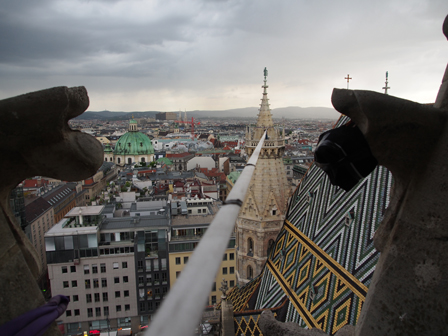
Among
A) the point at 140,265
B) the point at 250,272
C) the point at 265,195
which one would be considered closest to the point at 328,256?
the point at 265,195

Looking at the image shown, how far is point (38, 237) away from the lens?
43.4 meters

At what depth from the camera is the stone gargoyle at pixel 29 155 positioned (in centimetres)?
233

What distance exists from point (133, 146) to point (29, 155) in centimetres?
11295

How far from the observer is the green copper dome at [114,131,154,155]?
366 ft

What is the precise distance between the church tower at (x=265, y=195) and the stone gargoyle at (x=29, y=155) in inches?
600

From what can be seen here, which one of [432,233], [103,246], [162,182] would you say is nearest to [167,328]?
[432,233]

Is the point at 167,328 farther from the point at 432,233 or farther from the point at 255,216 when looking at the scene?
the point at 255,216

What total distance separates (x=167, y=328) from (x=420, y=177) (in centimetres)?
212

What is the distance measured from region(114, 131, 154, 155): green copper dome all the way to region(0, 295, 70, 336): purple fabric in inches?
4411

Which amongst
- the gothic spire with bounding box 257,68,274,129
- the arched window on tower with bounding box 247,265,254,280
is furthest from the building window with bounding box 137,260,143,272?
the gothic spire with bounding box 257,68,274,129

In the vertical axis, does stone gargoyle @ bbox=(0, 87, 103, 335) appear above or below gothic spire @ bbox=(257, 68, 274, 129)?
below

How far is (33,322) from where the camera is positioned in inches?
92.0

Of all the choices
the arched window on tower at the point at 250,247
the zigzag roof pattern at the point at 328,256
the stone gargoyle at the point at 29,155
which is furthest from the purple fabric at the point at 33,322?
the arched window on tower at the point at 250,247

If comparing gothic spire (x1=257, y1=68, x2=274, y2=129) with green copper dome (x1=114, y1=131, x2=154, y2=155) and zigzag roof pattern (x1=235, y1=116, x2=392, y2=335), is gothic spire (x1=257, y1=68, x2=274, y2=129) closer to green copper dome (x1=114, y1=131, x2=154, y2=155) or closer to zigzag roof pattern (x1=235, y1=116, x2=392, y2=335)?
zigzag roof pattern (x1=235, y1=116, x2=392, y2=335)
